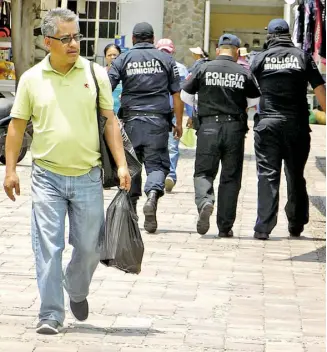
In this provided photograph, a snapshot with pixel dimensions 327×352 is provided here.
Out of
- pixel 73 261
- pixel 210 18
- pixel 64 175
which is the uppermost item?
pixel 64 175

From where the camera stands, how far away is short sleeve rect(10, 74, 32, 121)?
701 centimetres

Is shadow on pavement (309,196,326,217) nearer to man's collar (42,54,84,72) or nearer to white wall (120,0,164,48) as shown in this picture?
man's collar (42,54,84,72)

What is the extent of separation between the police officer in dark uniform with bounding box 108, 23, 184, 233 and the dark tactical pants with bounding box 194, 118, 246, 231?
0.37m

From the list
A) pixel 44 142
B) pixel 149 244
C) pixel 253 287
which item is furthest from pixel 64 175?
pixel 149 244

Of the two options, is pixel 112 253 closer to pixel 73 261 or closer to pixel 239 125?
pixel 73 261

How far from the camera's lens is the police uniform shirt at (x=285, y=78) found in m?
11.0

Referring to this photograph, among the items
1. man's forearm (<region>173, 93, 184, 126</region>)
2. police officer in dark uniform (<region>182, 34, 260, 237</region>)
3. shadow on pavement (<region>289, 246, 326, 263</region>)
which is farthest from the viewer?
man's forearm (<region>173, 93, 184, 126</region>)

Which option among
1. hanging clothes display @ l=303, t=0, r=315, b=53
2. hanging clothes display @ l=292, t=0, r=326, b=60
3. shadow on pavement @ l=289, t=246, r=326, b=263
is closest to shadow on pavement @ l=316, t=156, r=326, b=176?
hanging clothes display @ l=292, t=0, r=326, b=60

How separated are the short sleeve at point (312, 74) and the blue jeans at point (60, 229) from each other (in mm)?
4233

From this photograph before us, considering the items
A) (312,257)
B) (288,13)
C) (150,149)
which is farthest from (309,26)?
(288,13)

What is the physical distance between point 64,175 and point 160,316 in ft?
3.82

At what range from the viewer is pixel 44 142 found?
7012mm

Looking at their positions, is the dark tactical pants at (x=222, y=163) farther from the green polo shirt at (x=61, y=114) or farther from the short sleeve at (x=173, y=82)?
the green polo shirt at (x=61, y=114)

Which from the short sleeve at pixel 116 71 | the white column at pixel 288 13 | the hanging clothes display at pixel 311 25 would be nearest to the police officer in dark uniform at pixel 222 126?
the short sleeve at pixel 116 71
